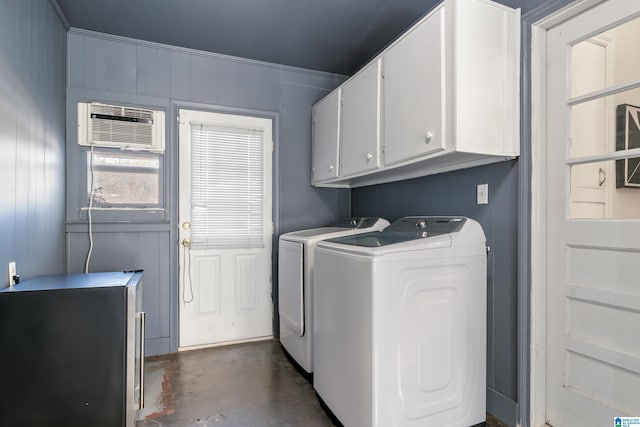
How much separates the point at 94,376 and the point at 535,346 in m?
2.09

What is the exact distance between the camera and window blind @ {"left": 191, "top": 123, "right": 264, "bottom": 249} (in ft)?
9.95

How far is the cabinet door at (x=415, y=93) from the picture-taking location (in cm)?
174

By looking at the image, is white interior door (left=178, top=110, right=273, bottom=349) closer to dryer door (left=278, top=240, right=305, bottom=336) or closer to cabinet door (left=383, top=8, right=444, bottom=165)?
dryer door (left=278, top=240, right=305, bottom=336)

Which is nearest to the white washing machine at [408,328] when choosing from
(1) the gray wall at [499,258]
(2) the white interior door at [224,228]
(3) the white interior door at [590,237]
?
(1) the gray wall at [499,258]

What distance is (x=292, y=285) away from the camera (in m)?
2.63

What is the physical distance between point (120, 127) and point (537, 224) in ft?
9.69

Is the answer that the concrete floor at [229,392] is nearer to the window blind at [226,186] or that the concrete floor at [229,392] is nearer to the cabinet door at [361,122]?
the window blind at [226,186]

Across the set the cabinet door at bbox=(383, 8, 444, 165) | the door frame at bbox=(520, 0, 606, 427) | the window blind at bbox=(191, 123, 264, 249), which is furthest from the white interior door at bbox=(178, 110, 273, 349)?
the door frame at bbox=(520, 0, 606, 427)

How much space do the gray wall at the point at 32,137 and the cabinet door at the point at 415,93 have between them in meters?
1.96

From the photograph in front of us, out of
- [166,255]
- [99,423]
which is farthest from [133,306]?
[166,255]

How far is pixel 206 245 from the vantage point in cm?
304

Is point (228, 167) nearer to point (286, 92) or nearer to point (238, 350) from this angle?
point (286, 92)

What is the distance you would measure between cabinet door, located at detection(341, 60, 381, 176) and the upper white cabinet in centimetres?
19

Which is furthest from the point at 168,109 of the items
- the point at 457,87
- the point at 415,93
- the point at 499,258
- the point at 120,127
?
the point at 499,258
